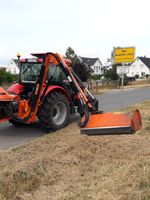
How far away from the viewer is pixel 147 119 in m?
10.4

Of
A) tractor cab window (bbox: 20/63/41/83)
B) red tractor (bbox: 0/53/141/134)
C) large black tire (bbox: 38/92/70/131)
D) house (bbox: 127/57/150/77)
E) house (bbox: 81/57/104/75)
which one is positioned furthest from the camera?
house (bbox: 81/57/104/75)

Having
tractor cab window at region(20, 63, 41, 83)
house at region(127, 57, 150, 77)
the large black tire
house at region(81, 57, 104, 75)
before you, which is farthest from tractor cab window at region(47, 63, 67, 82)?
house at region(81, 57, 104, 75)

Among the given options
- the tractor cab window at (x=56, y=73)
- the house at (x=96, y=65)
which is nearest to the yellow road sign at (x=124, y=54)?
the tractor cab window at (x=56, y=73)

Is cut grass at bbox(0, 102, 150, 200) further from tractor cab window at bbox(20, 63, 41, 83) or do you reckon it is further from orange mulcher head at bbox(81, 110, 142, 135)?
tractor cab window at bbox(20, 63, 41, 83)

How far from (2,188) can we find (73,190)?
974 mm

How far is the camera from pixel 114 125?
6.16 metres

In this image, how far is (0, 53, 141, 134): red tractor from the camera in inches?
324

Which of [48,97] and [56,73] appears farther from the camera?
[56,73]

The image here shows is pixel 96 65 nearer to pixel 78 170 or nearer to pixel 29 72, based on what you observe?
pixel 29 72

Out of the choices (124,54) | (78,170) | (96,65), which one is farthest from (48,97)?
(96,65)

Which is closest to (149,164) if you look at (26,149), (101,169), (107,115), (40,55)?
(101,169)

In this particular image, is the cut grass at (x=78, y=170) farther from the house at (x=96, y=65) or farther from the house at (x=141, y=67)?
the house at (x=96, y=65)

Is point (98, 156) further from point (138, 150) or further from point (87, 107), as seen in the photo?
point (87, 107)

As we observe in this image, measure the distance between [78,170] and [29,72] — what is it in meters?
5.45
